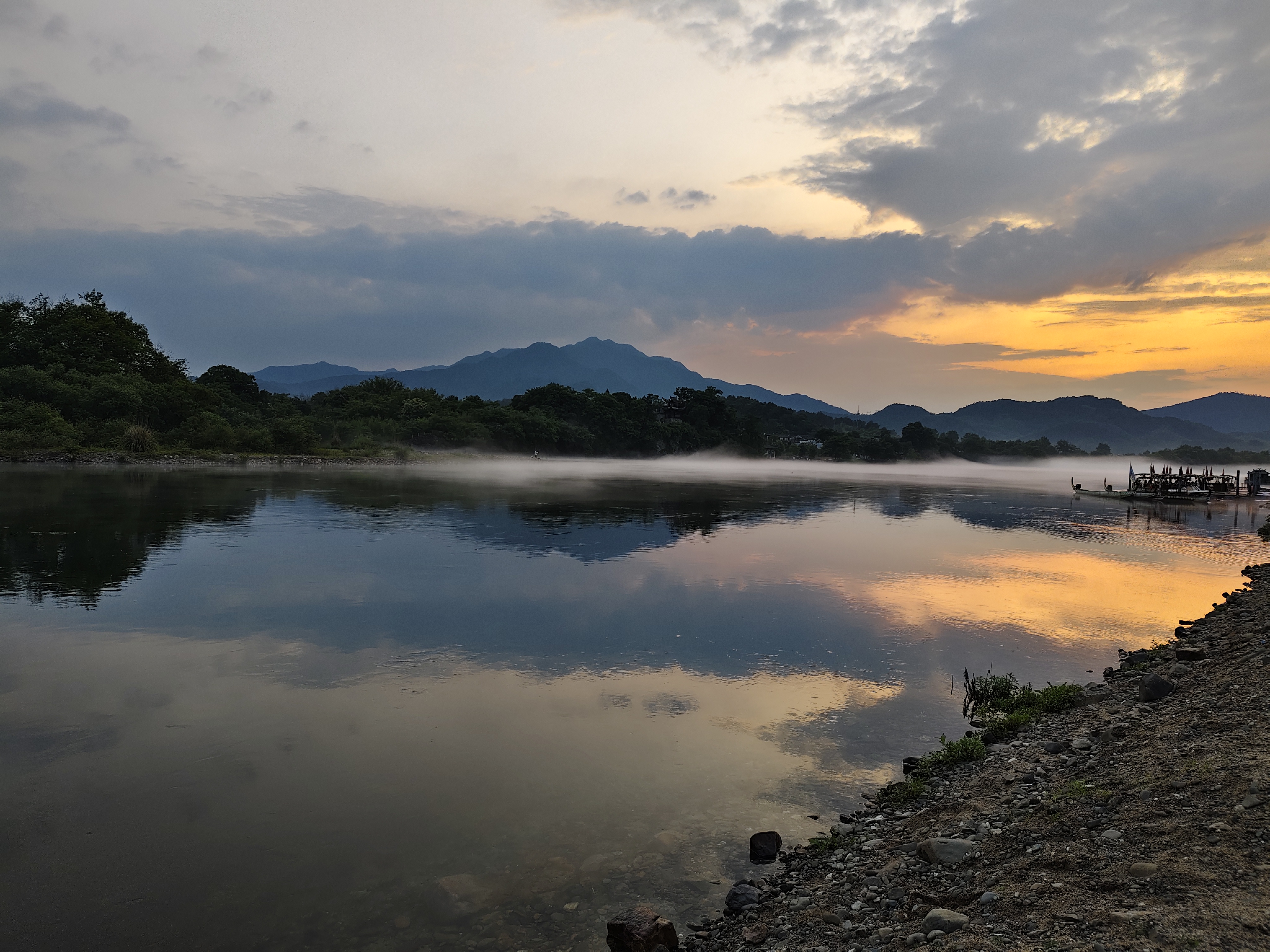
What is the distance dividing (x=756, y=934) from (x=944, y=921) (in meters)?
1.65

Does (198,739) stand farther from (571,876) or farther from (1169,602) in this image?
(1169,602)

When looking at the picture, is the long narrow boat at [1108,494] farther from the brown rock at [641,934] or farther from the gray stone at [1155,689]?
the brown rock at [641,934]

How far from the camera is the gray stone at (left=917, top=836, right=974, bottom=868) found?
605 cm

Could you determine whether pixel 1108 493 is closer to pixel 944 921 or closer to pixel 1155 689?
pixel 1155 689

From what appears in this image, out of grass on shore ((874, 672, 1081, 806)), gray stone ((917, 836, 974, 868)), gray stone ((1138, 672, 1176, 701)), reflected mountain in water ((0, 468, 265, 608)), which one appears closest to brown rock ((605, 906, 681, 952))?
gray stone ((917, 836, 974, 868))

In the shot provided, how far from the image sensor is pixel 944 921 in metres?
4.82

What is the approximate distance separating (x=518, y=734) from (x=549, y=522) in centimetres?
2470

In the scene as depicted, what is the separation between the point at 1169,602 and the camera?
1972cm

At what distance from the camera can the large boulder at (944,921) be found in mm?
A: 4762

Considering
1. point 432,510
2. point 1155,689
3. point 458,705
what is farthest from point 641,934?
point 432,510

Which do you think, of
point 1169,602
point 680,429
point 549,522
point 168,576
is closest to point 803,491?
point 549,522

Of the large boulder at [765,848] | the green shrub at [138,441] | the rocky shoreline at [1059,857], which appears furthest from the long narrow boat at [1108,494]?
the green shrub at [138,441]

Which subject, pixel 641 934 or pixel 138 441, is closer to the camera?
pixel 641 934

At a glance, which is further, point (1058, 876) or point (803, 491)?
point (803, 491)
